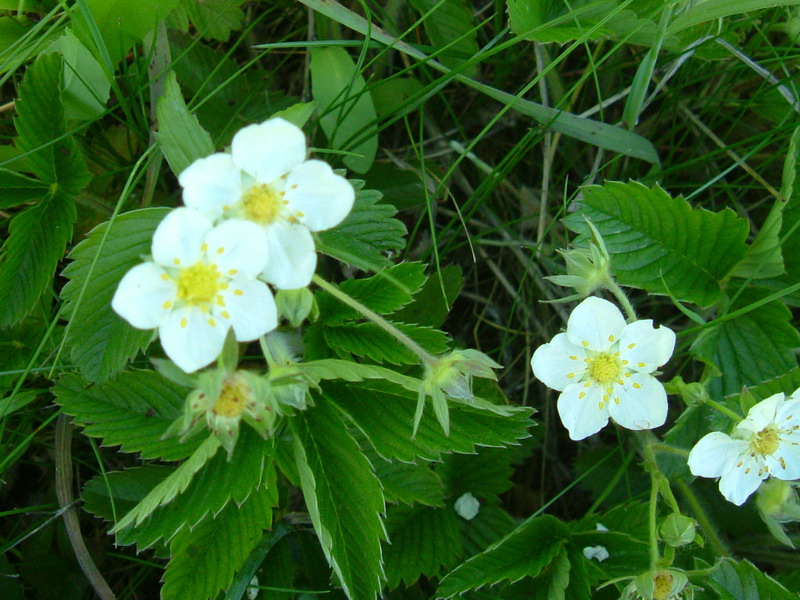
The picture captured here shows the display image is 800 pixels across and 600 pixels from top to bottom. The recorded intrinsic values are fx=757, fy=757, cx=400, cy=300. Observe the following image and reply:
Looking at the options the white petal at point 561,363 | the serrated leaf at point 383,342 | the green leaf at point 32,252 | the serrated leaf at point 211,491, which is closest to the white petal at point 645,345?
the white petal at point 561,363

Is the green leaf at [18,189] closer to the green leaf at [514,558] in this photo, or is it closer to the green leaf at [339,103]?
the green leaf at [339,103]

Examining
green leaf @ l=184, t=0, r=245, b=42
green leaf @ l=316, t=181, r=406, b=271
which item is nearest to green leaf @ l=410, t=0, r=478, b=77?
green leaf @ l=184, t=0, r=245, b=42

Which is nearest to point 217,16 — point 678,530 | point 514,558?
point 514,558

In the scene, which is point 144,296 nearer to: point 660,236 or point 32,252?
point 32,252

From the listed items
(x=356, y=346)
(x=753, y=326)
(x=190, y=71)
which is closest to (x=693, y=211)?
(x=753, y=326)

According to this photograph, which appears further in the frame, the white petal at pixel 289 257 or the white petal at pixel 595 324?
the white petal at pixel 595 324

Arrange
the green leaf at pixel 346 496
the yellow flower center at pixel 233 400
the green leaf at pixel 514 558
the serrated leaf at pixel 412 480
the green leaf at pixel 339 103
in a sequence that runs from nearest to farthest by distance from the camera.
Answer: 1. the yellow flower center at pixel 233 400
2. the green leaf at pixel 346 496
3. the green leaf at pixel 514 558
4. the serrated leaf at pixel 412 480
5. the green leaf at pixel 339 103
